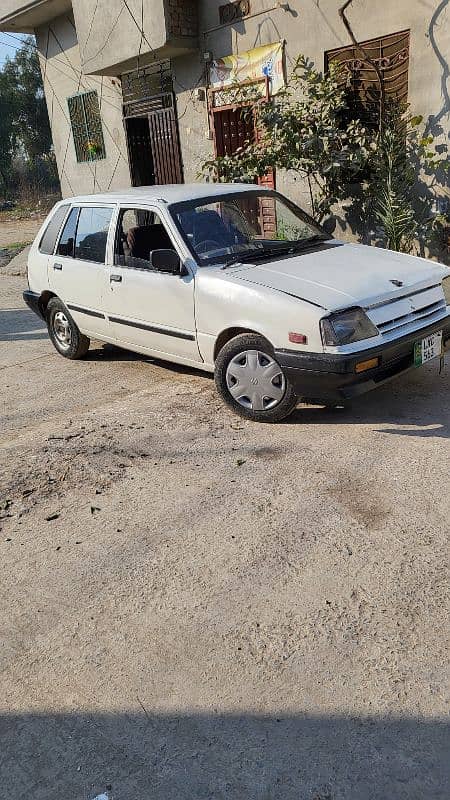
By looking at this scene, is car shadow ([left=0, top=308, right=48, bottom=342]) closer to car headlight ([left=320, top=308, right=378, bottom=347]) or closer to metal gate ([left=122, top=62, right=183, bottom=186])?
metal gate ([left=122, top=62, right=183, bottom=186])

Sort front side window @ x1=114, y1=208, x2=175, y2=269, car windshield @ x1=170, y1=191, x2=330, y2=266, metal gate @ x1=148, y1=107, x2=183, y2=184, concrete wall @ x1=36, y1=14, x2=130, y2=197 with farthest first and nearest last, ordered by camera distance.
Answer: concrete wall @ x1=36, y1=14, x2=130, y2=197
metal gate @ x1=148, y1=107, x2=183, y2=184
front side window @ x1=114, y1=208, x2=175, y2=269
car windshield @ x1=170, y1=191, x2=330, y2=266

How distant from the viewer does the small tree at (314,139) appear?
8.01 m

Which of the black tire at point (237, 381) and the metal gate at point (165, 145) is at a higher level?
the metal gate at point (165, 145)

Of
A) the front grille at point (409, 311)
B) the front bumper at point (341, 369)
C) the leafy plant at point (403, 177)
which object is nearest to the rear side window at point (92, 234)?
the front bumper at point (341, 369)

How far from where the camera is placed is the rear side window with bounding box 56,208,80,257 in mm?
6090

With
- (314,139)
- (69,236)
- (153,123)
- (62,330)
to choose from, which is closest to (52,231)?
(69,236)

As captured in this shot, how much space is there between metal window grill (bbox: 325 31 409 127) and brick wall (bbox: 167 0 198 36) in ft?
9.41

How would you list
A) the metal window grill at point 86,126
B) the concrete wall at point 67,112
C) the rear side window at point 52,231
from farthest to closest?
the metal window grill at point 86,126 → the concrete wall at point 67,112 → the rear side window at point 52,231

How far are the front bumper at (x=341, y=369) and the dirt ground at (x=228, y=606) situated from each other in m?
0.35

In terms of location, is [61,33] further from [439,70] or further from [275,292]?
[275,292]

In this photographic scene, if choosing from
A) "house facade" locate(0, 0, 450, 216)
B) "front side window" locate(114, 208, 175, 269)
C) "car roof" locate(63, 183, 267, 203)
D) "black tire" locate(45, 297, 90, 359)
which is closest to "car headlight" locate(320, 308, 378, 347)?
"front side window" locate(114, 208, 175, 269)

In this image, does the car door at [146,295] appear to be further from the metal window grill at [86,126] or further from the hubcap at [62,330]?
the metal window grill at [86,126]

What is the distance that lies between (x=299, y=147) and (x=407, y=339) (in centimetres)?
479

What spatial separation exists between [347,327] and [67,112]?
1273 centimetres
